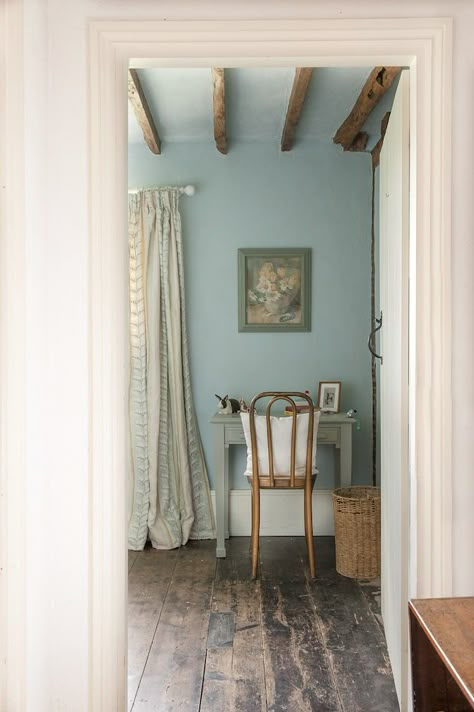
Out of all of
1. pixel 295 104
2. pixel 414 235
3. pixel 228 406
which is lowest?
pixel 228 406

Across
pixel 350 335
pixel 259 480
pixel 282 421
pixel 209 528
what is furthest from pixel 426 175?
pixel 209 528

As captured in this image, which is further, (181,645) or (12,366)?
(181,645)

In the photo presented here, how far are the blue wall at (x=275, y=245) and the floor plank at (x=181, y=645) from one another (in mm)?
958

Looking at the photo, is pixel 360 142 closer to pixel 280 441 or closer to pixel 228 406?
pixel 228 406

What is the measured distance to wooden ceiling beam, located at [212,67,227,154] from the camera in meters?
3.01

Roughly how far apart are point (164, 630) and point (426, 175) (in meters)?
2.16

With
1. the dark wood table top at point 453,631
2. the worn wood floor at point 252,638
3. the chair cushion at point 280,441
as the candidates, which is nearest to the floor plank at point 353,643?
the worn wood floor at point 252,638

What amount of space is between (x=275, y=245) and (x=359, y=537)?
1.94 meters

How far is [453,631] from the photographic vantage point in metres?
1.11

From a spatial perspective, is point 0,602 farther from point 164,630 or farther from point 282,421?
point 282,421

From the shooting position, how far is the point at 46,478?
180cm

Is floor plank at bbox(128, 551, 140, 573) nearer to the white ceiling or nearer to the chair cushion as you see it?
the chair cushion

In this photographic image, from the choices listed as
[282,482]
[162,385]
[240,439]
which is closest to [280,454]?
[282,482]

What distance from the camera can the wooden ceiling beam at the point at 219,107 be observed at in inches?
119
